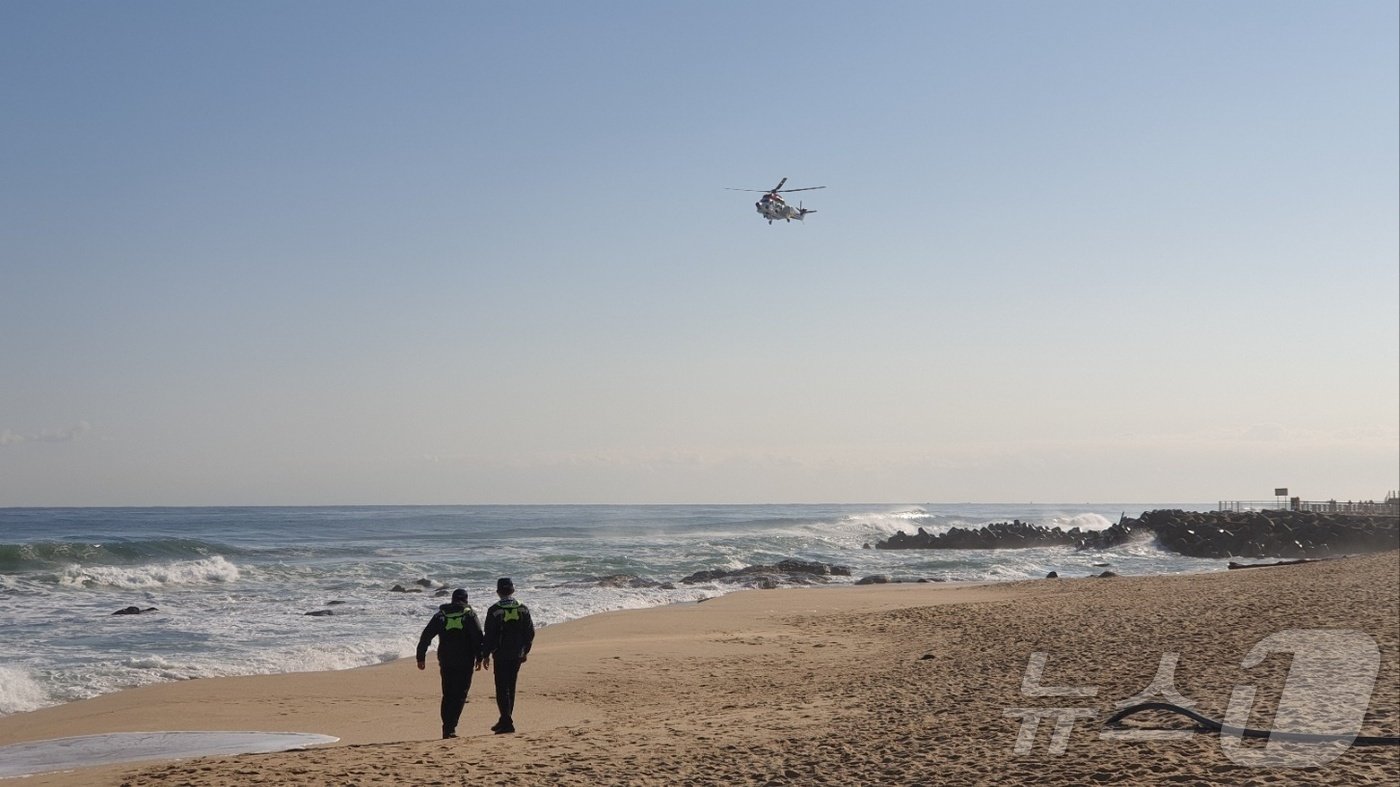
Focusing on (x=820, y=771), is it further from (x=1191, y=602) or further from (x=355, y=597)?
(x=355, y=597)

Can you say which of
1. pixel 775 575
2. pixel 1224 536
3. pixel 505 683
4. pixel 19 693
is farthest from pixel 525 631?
pixel 1224 536

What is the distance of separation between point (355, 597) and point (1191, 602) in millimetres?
20250

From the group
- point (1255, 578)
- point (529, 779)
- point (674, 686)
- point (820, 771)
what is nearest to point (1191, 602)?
point (1255, 578)

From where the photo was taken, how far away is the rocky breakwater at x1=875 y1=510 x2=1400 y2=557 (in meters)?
50.4

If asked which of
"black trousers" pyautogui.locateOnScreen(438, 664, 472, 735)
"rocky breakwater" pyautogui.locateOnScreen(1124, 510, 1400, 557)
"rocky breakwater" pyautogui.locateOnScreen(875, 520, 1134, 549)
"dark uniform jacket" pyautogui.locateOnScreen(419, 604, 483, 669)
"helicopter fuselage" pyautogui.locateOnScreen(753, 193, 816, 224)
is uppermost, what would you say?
"helicopter fuselage" pyautogui.locateOnScreen(753, 193, 816, 224)

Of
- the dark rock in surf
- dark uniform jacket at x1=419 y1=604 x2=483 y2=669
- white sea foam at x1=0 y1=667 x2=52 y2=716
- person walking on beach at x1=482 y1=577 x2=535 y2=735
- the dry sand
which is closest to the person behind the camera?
the dry sand

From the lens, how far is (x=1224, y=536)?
5253cm

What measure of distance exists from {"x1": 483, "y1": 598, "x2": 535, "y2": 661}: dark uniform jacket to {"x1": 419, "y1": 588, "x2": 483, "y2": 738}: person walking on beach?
153mm

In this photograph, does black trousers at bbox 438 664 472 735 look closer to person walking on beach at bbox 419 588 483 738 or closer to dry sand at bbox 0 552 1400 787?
person walking on beach at bbox 419 588 483 738

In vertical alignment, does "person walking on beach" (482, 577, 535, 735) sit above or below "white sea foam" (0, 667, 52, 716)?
above

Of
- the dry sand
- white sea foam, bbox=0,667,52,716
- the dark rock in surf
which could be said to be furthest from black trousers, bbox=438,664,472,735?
the dark rock in surf

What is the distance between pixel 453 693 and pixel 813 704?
375 cm

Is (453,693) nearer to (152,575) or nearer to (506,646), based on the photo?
(506,646)

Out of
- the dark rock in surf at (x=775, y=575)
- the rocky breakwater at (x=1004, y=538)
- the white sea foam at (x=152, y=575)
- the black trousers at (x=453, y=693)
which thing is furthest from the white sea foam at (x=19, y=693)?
the rocky breakwater at (x=1004, y=538)
